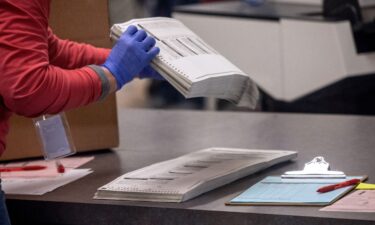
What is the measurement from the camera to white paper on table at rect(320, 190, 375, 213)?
123 cm

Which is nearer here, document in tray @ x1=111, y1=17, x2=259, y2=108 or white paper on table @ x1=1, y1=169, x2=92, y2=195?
document in tray @ x1=111, y1=17, x2=259, y2=108

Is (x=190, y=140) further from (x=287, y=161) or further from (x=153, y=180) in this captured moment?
(x=153, y=180)

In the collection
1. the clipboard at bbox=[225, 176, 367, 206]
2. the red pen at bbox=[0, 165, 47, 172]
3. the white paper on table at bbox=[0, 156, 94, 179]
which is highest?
the red pen at bbox=[0, 165, 47, 172]

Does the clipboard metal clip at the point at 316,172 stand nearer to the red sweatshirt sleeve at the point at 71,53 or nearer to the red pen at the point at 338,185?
the red pen at the point at 338,185

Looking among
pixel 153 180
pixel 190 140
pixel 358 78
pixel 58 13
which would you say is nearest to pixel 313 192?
pixel 153 180

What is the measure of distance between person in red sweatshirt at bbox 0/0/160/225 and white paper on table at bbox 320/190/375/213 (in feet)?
1.28

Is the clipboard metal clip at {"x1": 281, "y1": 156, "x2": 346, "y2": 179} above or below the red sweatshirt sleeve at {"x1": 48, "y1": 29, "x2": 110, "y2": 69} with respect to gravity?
below

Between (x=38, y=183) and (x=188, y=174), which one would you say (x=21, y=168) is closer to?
(x=38, y=183)

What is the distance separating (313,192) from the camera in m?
1.34

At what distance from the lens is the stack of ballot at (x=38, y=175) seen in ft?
4.96

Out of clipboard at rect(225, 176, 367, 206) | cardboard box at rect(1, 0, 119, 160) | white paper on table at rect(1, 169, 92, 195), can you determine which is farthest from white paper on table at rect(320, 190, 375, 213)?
cardboard box at rect(1, 0, 119, 160)

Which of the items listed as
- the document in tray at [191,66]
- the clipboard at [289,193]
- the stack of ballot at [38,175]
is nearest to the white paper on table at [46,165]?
the stack of ballot at [38,175]

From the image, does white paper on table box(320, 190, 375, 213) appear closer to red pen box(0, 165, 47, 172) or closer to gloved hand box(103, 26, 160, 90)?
gloved hand box(103, 26, 160, 90)

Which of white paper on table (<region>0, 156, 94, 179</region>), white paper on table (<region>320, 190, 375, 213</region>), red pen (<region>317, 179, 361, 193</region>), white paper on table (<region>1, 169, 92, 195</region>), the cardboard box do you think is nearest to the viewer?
white paper on table (<region>320, 190, 375, 213</region>)
